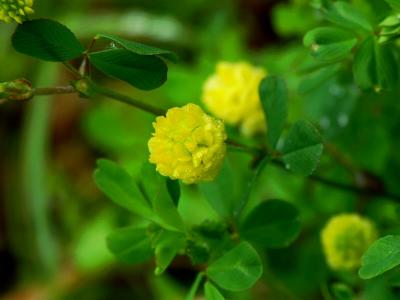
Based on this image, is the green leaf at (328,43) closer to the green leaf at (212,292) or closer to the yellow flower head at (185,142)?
the yellow flower head at (185,142)

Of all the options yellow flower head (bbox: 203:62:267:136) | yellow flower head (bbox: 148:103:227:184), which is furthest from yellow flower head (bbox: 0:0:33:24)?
yellow flower head (bbox: 203:62:267:136)

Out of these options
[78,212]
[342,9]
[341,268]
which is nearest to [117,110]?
[78,212]

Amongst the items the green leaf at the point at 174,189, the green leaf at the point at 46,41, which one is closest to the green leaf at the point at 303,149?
the green leaf at the point at 174,189

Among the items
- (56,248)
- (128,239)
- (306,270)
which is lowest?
(56,248)

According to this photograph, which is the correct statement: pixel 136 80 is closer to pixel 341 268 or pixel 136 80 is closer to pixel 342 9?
pixel 342 9

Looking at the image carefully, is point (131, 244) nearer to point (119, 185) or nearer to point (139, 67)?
point (119, 185)

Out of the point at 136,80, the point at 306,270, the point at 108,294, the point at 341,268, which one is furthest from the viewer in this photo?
the point at 108,294
